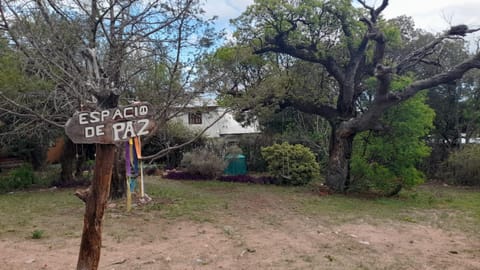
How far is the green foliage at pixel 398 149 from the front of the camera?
912 cm

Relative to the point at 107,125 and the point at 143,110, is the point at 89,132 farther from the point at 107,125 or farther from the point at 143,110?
the point at 143,110

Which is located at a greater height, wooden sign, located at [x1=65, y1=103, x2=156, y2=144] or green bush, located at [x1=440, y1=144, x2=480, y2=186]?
wooden sign, located at [x1=65, y1=103, x2=156, y2=144]

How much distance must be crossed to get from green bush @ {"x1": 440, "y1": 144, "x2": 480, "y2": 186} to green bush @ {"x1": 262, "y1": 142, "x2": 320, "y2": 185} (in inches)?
179

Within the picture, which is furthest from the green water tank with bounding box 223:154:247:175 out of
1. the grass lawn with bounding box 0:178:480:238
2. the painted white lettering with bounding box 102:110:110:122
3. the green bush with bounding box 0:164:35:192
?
the painted white lettering with bounding box 102:110:110:122

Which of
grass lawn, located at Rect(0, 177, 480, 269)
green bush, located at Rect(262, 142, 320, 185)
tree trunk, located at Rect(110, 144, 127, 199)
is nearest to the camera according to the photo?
grass lawn, located at Rect(0, 177, 480, 269)

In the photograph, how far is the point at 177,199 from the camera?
8.76 metres

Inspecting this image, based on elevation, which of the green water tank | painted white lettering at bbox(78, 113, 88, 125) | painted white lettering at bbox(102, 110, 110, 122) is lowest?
the green water tank

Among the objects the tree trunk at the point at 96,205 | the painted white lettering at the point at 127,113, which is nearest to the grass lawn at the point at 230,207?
the tree trunk at the point at 96,205

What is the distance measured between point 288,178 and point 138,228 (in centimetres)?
665

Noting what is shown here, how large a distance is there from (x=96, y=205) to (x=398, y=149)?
8042 mm

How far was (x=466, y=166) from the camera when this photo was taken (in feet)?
38.4

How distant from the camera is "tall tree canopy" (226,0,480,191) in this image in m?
9.24

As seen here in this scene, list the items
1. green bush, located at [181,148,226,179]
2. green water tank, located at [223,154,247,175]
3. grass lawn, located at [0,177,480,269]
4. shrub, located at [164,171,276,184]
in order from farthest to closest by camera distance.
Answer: green water tank, located at [223,154,247,175], green bush, located at [181,148,226,179], shrub, located at [164,171,276,184], grass lawn, located at [0,177,480,269]

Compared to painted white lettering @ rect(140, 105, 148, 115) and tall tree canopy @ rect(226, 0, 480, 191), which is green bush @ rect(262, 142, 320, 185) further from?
painted white lettering @ rect(140, 105, 148, 115)
